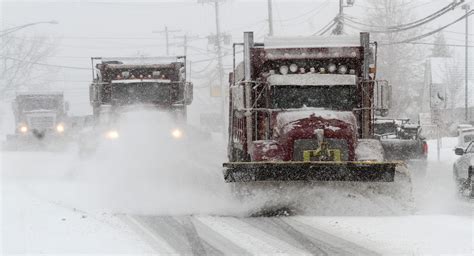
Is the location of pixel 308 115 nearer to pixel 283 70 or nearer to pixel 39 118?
pixel 283 70

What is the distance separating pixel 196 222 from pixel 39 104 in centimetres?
2588

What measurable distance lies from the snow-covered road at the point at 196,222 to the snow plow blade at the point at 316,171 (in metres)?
0.47

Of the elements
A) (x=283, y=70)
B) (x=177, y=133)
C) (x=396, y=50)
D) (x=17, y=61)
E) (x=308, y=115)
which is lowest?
(x=177, y=133)

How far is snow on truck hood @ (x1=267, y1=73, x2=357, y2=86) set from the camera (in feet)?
40.4

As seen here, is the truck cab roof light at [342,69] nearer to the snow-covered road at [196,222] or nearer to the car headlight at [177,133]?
the snow-covered road at [196,222]

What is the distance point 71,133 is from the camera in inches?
1369

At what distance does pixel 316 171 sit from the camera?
33.7ft

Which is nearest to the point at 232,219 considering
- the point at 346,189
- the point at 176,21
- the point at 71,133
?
the point at 346,189

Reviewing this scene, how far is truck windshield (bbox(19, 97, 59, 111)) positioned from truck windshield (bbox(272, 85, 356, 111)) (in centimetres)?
2359

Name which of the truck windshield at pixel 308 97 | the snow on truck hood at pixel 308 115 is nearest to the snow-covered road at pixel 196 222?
the snow on truck hood at pixel 308 115

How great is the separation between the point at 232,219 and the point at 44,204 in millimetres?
3385

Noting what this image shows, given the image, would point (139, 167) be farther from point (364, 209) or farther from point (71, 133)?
point (71, 133)

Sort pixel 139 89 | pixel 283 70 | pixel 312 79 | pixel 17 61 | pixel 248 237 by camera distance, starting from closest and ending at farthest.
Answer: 1. pixel 248 237
2. pixel 312 79
3. pixel 283 70
4. pixel 139 89
5. pixel 17 61

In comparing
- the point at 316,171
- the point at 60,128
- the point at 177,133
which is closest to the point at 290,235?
the point at 316,171
